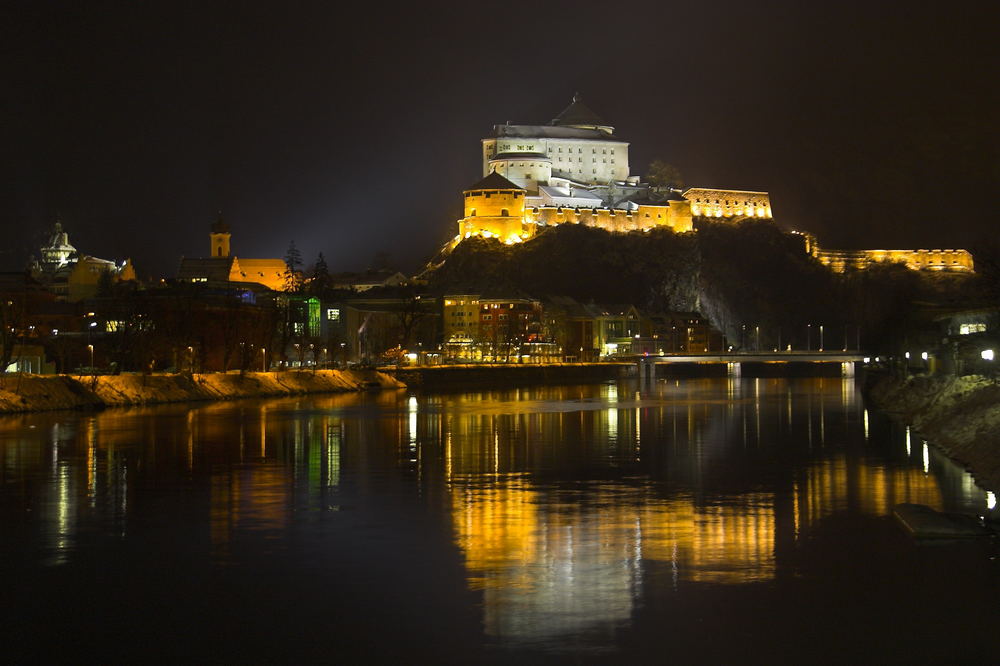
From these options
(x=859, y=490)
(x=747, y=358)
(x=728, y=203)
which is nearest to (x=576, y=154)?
(x=728, y=203)

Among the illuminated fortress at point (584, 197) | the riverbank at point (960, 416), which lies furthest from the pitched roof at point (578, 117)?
the riverbank at point (960, 416)

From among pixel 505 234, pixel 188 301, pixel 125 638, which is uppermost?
pixel 505 234

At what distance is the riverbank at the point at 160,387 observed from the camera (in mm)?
47062

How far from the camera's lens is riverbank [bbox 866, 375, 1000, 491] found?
24781mm

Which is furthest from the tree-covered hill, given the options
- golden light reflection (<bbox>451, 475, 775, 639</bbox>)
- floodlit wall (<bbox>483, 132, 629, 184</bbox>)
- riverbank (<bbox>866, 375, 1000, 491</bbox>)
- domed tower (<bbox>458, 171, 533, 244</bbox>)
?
golden light reflection (<bbox>451, 475, 775, 639</bbox>)

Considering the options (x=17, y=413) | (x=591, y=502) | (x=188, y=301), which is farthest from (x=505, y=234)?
(x=591, y=502)

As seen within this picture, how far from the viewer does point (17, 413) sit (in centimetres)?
4484

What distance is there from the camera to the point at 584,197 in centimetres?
13950

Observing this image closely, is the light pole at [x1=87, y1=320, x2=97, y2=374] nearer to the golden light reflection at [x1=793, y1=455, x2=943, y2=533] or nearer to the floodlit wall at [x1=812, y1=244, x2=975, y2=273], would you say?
the golden light reflection at [x1=793, y1=455, x2=943, y2=533]

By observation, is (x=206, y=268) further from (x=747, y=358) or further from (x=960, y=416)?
(x=960, y=416)

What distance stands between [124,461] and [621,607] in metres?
18.2

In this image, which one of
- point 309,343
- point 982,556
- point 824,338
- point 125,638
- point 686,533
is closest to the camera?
point 125,638

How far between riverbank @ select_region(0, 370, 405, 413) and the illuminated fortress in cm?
5651

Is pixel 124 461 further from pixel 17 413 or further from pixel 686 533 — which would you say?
pixel 17 413
